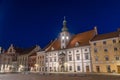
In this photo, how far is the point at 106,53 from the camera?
5078cm

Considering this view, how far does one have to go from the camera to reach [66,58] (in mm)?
63906

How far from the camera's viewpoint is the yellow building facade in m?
48.3

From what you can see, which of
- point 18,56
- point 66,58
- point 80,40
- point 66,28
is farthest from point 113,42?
point 18,56

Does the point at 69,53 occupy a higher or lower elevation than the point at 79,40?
lower

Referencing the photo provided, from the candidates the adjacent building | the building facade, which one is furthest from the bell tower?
the adjacent building

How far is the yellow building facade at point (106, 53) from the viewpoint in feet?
159

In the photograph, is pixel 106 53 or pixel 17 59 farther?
pixel 17 59

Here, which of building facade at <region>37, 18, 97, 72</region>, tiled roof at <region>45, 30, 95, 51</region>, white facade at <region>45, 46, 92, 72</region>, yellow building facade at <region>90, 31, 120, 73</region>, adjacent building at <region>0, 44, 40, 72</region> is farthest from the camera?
adjacent building at <region>0, 44, 40, 72</region>

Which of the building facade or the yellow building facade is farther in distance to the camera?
the building facade

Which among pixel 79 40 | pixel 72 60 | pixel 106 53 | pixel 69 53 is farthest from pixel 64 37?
pixel 106 53

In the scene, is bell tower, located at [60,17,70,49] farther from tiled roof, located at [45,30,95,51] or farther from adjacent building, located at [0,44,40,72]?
adjacent building, located at [0,44,40,72]

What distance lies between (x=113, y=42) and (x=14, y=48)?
6642 centimetres

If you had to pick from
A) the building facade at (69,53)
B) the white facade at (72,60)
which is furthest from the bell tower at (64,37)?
the white facade at (72,60)

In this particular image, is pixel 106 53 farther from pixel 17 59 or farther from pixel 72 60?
pixel 17 59
